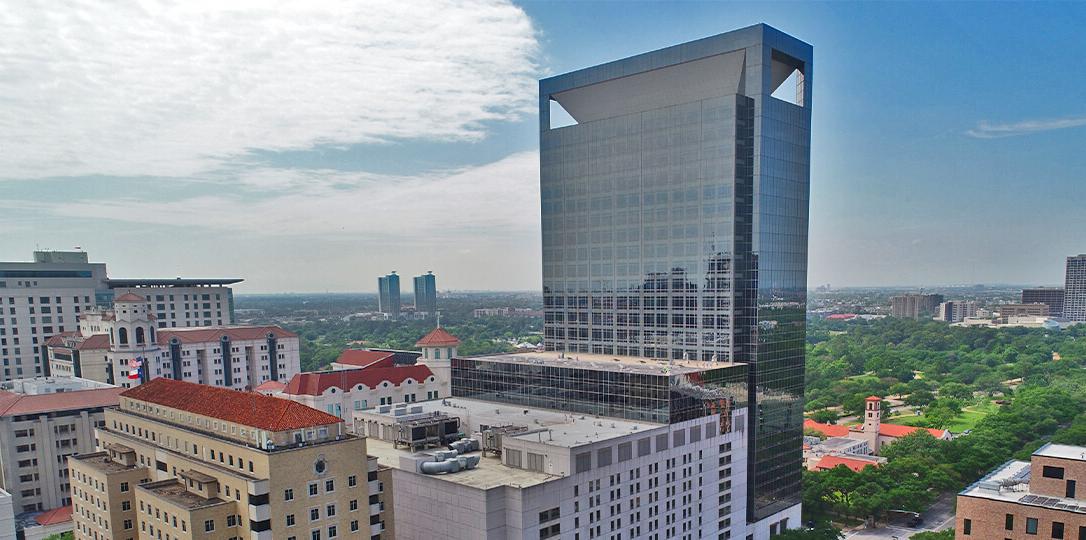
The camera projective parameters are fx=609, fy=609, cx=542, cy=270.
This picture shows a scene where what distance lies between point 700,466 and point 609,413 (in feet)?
38.3

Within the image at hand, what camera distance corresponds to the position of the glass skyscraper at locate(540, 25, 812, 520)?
76.9m

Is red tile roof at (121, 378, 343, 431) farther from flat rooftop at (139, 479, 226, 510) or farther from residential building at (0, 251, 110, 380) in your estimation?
residential building at (0, 251, 110, 380)

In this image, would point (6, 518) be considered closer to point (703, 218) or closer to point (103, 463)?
point (103, 463)

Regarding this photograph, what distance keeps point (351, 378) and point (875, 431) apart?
107 metres

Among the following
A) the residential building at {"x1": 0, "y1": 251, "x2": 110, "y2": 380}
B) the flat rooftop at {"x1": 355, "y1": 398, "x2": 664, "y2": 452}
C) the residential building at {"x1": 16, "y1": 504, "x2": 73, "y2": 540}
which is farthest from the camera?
the residential building at {"x1": 0, "y1": 251, "x2": 110, "y2": 380}

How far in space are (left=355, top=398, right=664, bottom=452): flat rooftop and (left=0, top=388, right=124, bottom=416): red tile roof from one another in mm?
43867

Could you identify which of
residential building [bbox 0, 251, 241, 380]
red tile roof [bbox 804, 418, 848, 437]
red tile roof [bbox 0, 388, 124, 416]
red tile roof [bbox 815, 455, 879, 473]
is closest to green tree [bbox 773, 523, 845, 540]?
red tile roof [bbox 815, 455, 879, 473]

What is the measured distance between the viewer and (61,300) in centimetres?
14425

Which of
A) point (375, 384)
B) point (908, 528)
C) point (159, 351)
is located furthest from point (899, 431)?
point (159, 351)

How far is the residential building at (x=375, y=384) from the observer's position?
98312mm

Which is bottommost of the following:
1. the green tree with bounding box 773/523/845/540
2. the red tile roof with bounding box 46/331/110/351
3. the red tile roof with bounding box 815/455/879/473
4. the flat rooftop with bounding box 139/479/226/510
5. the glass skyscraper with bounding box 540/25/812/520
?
the red tile roof with bounding box 815/455/879/473

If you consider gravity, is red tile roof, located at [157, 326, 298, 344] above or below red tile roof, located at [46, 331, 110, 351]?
below

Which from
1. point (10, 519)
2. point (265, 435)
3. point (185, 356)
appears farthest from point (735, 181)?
point (185, 356)

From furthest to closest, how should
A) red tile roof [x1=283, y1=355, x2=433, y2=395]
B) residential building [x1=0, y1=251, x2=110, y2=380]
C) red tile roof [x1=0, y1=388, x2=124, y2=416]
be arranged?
residential building [x1=0, y1=251, x2=110, y2=380] < red tile roof [x1=283, y1=355, x2=433, y2=395] < red tile roof [x1=0, y1=388, x2=124, y2=416]
